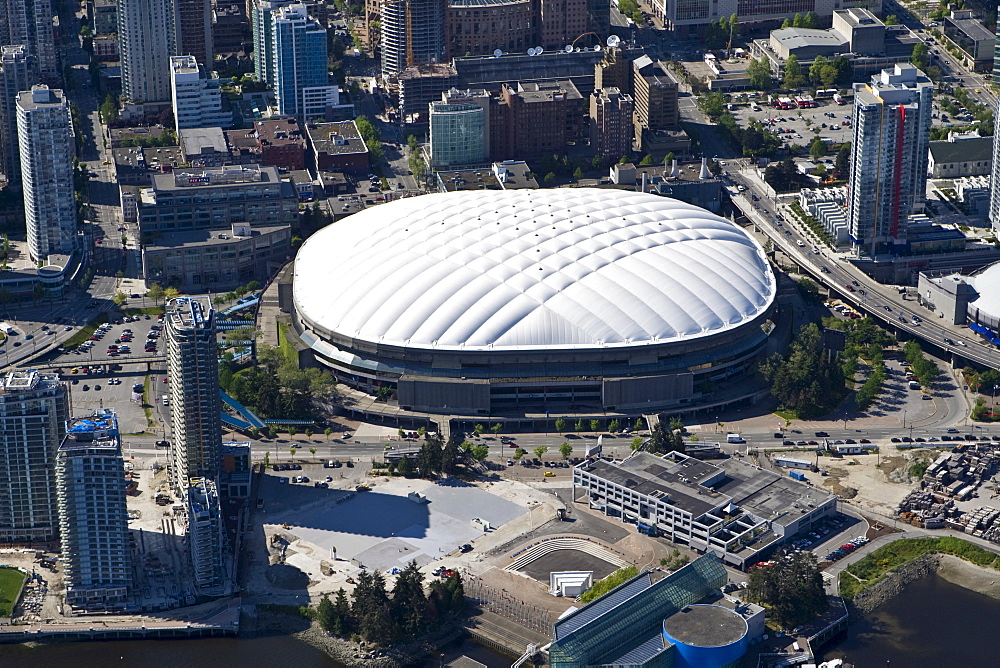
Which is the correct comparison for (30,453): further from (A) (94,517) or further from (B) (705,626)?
(B) (705,626)

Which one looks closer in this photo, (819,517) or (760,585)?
(760,585)

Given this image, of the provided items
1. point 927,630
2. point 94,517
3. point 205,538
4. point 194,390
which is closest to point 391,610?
point 205,538

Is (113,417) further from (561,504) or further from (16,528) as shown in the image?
(561,504)

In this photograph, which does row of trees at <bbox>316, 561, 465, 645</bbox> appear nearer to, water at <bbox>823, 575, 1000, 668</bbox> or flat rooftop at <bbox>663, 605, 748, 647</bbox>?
flat rooftop at <bbox>663, 605, 748, 647</bbox>

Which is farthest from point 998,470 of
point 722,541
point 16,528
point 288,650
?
point 16,528

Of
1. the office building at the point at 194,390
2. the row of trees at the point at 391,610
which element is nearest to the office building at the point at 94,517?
the office building at the point at 194,390

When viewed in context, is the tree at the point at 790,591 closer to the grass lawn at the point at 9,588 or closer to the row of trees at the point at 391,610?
the row of trees at the point at 391,610
